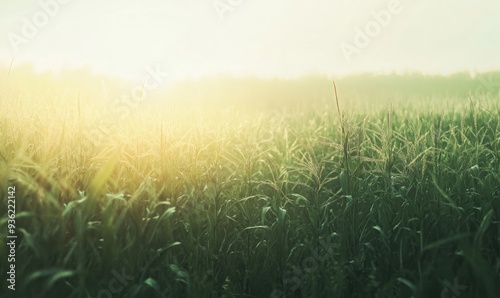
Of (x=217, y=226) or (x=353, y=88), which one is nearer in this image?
(x=217, y=226)

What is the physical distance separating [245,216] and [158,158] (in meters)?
0.85

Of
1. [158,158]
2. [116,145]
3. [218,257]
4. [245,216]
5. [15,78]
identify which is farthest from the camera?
[15,78]

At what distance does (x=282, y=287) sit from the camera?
2.27 metres

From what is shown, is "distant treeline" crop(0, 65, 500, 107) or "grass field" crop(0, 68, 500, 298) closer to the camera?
"grass field" crop(0, 68, 500, 298)

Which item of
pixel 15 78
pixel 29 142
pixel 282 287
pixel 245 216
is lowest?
pixel 282 287

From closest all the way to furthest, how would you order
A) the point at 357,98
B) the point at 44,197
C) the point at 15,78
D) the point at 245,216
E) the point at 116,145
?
the point at 44,197 → the point at 245,216 → the point at 116,145 → the point at 15,78 → the point at 357,98

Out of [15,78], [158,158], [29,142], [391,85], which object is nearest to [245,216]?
[158,158]

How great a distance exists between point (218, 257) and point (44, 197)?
0.87 metres

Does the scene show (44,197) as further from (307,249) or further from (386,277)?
(386,277)

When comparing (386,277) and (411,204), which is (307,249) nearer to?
(386,277)

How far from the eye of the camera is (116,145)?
3023 millimetres

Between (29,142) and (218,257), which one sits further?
(29,142)

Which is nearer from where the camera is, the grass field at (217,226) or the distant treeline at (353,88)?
the grass field at (217,226)

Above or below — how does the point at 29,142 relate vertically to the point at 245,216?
above
